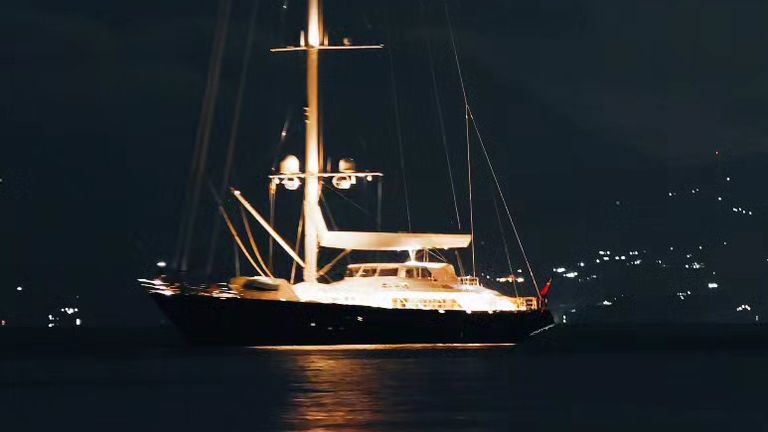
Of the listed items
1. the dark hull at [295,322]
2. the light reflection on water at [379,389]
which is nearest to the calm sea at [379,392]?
the light reflection on water at [379,389]

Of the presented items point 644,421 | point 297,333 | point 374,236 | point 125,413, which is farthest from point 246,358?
point 644,421

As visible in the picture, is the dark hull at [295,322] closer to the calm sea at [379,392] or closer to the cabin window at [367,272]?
the calm sea at [379,392]

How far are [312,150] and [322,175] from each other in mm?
1691

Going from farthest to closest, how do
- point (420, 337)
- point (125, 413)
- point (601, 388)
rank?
point (420, 337) → point (601, 388) → point (125, 413)

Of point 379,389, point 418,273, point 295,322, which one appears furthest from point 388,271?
point 379,389

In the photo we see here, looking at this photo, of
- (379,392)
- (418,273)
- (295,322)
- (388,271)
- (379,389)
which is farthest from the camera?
(418,273)

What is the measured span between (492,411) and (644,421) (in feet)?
22.6

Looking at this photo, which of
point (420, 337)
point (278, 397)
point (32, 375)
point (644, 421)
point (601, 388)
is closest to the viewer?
point (644, 421)

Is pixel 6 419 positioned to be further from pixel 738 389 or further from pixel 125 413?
pixel 738 389

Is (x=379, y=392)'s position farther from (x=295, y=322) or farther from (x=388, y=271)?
(x=388, y=271)

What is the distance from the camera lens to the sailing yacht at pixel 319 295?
96.4 meters

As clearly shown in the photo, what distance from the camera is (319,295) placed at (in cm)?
9781

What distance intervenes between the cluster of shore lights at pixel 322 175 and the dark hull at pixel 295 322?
822 centimetres

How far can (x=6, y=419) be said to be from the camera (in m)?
55.9
